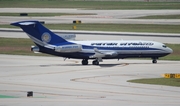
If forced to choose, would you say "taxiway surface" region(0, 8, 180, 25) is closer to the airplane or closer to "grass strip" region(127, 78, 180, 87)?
the airplane

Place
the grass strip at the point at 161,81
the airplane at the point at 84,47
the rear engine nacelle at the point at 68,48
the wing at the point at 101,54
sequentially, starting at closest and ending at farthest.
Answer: the grass strip at the point at 161,81
the airplane at the point at 84,47
the rear engine nacelle at the point at 68,48
the wing at the point at 101,54

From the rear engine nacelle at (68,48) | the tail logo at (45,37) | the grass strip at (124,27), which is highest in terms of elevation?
the grass strip at (124,27)

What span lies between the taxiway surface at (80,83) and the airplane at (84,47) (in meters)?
1.27

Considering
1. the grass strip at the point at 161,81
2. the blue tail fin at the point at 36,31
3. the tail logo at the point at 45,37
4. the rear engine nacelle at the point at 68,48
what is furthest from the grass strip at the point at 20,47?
the grass strip at the point at 161,81

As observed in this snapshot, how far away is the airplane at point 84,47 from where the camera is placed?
211 ft

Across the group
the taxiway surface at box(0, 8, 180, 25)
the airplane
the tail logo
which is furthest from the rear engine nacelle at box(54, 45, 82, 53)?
the taxiway surface at box(0, 8, 180, 25)

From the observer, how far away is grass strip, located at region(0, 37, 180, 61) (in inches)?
3125

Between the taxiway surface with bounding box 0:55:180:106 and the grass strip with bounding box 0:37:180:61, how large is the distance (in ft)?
16.6

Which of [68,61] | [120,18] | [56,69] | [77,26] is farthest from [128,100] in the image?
[120,18]

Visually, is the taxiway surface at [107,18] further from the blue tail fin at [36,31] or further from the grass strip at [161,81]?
the grass strip at [161,81]

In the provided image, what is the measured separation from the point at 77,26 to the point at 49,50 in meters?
57.5

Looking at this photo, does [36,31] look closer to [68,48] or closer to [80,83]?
[68,48]

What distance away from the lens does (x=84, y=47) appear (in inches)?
2603

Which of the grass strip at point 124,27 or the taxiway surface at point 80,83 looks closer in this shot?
the taxiway surface at point 80,83
